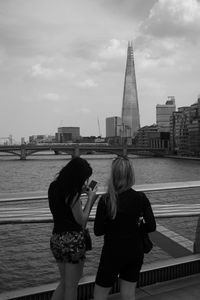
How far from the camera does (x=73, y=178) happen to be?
9.60 feet

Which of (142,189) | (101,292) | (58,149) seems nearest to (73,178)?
(101,292)

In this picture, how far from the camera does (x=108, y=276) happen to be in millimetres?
2877

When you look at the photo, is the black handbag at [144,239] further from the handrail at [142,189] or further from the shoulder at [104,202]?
the handrail at [142,189]

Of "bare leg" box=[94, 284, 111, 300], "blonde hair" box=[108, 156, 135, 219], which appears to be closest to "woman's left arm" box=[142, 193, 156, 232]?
"blonde hair" box=[108, 156, 135, 219]

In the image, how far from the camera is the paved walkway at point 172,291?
3.71 m

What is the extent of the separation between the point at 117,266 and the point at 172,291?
125cm

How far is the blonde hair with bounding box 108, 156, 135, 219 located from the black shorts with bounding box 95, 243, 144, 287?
26 cm

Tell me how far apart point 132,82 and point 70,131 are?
1351 inches

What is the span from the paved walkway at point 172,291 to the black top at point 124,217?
40.2 inches

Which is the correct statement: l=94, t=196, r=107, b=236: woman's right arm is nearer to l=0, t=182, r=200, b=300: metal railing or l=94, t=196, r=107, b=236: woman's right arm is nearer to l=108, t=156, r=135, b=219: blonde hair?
l=108, t=156, r=135, b=219: blonde hair

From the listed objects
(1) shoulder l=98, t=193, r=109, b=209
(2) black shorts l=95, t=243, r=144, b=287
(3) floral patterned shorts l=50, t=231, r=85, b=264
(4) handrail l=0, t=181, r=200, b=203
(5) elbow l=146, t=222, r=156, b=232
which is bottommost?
(2) black shorts l=95, t=243, r=144, b=287

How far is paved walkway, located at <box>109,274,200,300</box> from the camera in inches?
146

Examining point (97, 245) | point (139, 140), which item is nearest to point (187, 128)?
point (139, 140)

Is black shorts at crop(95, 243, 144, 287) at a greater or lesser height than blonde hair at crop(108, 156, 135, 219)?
lesser
